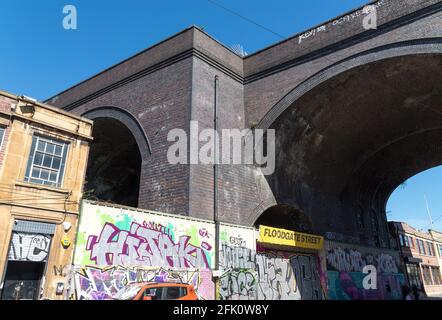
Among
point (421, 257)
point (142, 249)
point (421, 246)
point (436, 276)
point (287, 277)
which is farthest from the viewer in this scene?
point (436, 276)

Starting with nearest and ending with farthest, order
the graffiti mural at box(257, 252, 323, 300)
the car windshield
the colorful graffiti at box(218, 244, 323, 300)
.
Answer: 1. the car windshield
2. the colorful graffiti at box(218, 244, 323, 300)
3. the graffiti mural at box(257, 252, 323, 300)

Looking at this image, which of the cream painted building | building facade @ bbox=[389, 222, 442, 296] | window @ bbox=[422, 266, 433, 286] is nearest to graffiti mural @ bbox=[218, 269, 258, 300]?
the cream painted building

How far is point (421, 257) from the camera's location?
39.5 metres

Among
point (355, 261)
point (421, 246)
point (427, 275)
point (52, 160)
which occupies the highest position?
point (421, 246)

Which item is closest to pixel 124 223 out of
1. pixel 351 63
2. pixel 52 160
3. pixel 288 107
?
pixel 52 160

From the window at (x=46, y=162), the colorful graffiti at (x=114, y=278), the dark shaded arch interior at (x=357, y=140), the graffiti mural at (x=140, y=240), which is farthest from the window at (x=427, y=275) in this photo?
the window at (x=46, y=162)

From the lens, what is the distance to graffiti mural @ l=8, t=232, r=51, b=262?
30.1 feet

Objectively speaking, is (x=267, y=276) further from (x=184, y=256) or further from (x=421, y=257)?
(x=421, y=257)

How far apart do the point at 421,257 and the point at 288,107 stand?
1329 inches

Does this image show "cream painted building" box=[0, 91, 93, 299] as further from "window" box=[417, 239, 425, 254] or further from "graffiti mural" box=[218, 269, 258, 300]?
"window" box=[417, 239, 425, 254]

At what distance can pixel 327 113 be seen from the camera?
1747 centimetres

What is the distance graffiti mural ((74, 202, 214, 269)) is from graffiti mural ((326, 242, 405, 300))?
9135mm

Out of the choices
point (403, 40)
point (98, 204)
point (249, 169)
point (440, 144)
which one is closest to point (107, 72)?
point (249, 169)

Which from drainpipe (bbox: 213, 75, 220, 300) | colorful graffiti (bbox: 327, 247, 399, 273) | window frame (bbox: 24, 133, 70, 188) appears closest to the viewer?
window frame (bbox: 24, 133, 70, 188)
